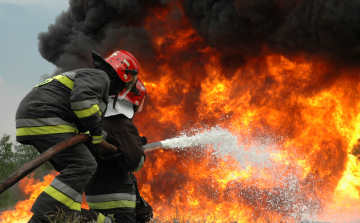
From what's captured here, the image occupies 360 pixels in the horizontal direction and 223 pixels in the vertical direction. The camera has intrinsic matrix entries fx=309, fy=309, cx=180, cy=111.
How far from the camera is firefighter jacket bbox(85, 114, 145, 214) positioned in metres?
3.90

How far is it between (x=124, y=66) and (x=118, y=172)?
140cm

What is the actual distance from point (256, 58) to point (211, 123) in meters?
2.33

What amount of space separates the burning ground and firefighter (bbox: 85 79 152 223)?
4285 mm

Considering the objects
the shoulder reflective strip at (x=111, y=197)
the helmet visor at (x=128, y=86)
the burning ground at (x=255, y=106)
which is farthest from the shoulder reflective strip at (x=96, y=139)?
the burning ground at (x=255, y=106)

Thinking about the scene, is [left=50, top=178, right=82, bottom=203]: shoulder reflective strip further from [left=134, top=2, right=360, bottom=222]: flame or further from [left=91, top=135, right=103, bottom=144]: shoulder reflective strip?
[left=134, top=2, right=360, bottom=222]: flame

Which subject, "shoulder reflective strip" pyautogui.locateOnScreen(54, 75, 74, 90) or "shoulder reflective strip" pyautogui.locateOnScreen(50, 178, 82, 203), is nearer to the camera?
"shoulder reflective strip" pyautogui.locateOnScreen(50, 178, 82, 203)

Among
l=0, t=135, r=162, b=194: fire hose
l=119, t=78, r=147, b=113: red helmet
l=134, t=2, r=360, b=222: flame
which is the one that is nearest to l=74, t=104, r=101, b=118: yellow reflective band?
l=0, t=135, r=162, b=194: fire hose

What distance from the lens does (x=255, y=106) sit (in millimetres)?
9023

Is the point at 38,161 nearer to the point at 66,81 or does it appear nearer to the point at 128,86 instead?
the point at 66,81

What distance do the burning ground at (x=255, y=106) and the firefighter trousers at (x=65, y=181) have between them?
209 inches

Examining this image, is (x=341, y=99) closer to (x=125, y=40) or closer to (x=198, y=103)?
(x=198, y=103)

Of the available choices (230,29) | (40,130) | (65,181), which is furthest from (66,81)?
(230,29)

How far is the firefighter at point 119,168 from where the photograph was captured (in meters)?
3.89

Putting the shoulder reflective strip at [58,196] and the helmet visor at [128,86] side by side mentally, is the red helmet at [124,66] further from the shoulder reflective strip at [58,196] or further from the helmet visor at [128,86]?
the shoulder reflective strip at [58,196]
